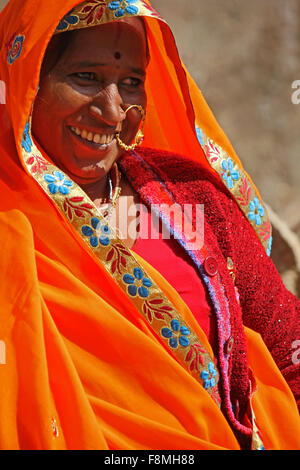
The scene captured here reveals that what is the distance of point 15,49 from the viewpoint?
5.16 feet

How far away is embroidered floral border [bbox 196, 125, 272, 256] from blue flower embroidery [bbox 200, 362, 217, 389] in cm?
45

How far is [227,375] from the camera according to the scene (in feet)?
5.37

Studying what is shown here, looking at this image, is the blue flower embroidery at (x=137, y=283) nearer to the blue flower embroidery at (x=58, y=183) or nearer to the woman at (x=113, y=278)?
the woman at (x=113, y=278)

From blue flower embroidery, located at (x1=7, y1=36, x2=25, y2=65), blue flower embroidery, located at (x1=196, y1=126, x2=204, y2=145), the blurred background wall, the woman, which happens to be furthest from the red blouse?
the blurred background wall

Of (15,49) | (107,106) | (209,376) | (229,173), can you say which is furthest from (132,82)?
(209,376)

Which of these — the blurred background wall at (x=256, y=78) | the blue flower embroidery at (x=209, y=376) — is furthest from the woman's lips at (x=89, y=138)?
the blurred background wall at (x=256, y=78)

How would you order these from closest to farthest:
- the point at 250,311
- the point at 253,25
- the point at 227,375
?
the point at 227,375 → the point at 250,311 → the point at 253,25

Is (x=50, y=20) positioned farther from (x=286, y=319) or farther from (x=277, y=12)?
(x=277, y=12)

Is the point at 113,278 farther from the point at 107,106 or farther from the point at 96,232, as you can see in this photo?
the point at 107,106

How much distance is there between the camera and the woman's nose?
5.21ft

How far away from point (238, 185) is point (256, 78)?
1.21 metres

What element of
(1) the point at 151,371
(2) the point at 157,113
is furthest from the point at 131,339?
(2) the point at 157,113

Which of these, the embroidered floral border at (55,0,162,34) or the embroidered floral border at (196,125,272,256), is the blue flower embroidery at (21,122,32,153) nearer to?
the embroidered floral border at (55,0,162,34)

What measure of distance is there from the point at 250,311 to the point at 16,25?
84 centimetres
